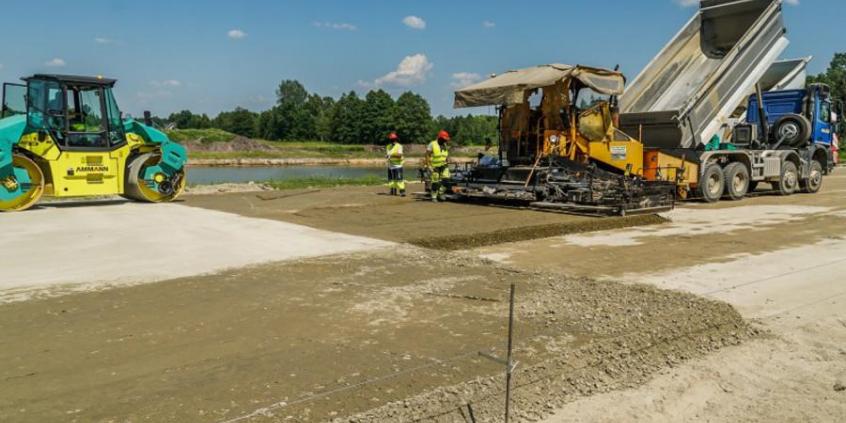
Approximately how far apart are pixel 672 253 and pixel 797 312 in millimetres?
2678

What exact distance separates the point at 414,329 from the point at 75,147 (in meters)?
10.1

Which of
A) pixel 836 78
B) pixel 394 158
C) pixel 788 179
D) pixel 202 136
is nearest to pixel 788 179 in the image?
pixel 788 179

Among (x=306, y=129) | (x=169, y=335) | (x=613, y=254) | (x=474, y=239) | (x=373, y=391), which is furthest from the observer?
(x=306, y=129)

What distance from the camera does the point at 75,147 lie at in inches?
474

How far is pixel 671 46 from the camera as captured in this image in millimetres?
15289

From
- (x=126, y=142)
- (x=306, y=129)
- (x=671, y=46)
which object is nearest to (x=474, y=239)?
(x=126, y=142)

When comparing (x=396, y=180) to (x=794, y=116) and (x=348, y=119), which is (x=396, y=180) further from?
(x=348, y=119)

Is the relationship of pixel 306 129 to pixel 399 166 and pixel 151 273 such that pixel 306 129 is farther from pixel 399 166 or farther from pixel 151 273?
pixel 151 273

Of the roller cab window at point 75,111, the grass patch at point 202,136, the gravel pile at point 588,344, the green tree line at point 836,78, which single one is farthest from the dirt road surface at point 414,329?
the grass patch at point 202,136

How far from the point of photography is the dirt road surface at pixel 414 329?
3.43m

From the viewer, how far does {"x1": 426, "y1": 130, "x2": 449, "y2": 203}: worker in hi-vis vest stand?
45.3 feet

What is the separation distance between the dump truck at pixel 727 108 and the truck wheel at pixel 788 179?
3cm

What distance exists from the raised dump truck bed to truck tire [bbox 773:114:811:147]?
292cm

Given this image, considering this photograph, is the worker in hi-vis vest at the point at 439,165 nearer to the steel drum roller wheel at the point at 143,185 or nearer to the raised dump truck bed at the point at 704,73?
the raised dump truck bed at the point at 704,73
